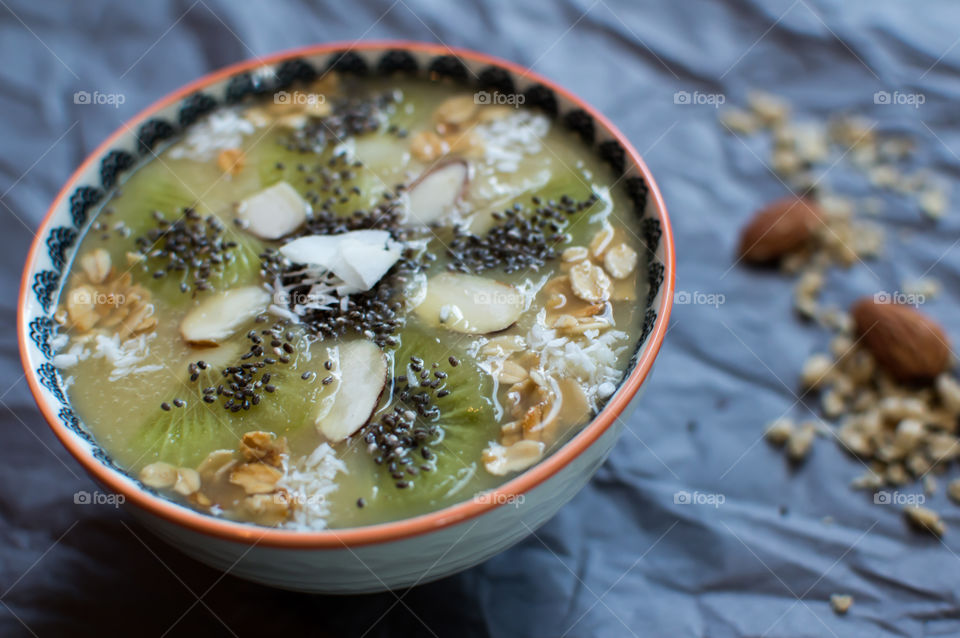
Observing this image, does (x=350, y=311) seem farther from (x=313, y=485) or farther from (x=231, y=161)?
(x=231, y=161)

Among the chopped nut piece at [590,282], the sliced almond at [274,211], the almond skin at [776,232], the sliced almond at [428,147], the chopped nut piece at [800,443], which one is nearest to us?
the chopped nut piece at [590,282]

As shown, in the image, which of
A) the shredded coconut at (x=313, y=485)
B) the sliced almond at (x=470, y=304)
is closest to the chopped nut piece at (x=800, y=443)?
the sliced almond at (x=470, y=304)

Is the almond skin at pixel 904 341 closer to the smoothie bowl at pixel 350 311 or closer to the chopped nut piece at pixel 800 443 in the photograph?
the chopped nut piece at pixel 800 443

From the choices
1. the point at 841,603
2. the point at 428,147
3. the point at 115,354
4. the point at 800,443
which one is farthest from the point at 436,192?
the point at 841,603

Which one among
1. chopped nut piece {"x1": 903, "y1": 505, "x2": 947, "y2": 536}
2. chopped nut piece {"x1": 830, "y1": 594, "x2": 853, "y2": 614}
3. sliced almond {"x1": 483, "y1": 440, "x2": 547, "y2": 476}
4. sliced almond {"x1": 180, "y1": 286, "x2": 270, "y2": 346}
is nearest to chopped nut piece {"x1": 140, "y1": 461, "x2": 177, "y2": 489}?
sliced almond {"x1": 180, "y1": 286, "x2": 270, "y2": 346}

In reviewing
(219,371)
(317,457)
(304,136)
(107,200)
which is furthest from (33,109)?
(317,457)

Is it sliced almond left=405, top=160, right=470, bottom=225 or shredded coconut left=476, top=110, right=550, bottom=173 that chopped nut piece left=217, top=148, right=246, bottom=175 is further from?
shredded coconut left=476, top=110, right=550, bottom=173

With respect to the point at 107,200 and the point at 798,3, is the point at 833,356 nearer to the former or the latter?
the point at 798,3
